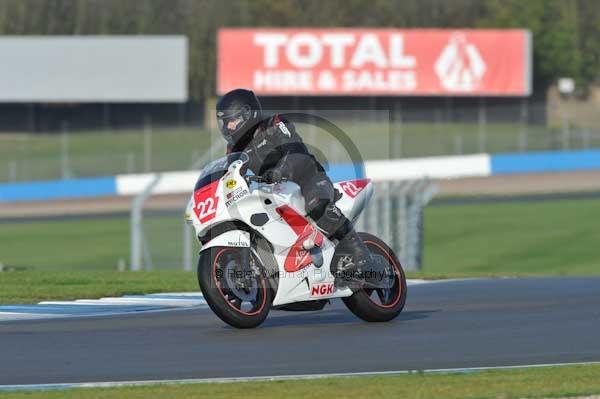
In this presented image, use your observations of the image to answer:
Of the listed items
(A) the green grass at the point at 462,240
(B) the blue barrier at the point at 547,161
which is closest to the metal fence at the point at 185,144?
(B) the blue barrier at the point at 547,161

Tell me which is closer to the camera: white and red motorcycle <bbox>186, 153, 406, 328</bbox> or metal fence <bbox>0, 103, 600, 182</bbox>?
white and red motorcycle <bbox>186, 153, 406, 328</bbox>

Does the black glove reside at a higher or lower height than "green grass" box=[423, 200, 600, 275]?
higher

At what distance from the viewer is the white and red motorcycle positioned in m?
9.18

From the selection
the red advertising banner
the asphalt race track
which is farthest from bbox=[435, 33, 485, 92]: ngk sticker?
the asphalt race track

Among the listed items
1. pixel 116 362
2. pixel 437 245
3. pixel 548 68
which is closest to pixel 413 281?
Result: pixel 116 362

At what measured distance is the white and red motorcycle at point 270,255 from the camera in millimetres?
9180

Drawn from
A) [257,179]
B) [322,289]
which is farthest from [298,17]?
[257,179]

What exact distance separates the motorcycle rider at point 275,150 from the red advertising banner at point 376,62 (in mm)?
43809

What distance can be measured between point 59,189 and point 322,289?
33012mm

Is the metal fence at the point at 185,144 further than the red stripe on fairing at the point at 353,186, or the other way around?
the metal fence at the point at 185,144

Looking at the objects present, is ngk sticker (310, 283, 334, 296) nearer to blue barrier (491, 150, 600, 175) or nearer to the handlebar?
the handlebar

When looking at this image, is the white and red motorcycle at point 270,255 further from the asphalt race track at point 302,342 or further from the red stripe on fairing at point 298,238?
the asphalt race track at point 302,342

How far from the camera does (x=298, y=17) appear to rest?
61.3m

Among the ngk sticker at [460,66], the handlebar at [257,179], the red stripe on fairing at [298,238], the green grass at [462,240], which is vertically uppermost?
the ngk sticker at [460,66]
